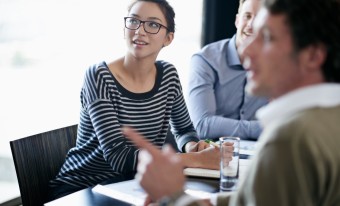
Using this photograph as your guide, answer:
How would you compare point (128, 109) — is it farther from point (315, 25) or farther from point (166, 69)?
point (315, 25)

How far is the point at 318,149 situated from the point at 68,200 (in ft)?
2.61

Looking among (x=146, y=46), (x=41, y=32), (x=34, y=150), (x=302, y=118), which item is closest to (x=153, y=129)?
(x=146, y=46)

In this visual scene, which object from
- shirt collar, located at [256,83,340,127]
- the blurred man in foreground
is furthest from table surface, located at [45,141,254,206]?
shirt collar, located at [256,83,340,127]

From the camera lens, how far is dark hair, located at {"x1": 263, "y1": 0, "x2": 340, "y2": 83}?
0.84m

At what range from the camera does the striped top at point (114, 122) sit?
1.62m

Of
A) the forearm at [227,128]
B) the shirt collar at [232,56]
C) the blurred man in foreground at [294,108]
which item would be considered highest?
the blurred man in foreground at [294,108]

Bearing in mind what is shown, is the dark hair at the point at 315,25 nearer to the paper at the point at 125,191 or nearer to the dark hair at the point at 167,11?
the paper at the point at 125,191

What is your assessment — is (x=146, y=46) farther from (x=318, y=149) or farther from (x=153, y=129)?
(x=318, y=149)

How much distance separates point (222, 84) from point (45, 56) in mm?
1001

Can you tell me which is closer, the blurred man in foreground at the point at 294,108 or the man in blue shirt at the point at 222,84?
the blurred man in foreground at the point at 294,108

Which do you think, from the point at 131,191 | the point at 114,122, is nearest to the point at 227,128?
the point at 114,122

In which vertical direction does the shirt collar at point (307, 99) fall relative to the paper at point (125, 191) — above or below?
above

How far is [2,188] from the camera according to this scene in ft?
7.84

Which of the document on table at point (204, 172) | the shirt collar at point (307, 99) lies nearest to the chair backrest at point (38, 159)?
the document on table at point (204, 172)
